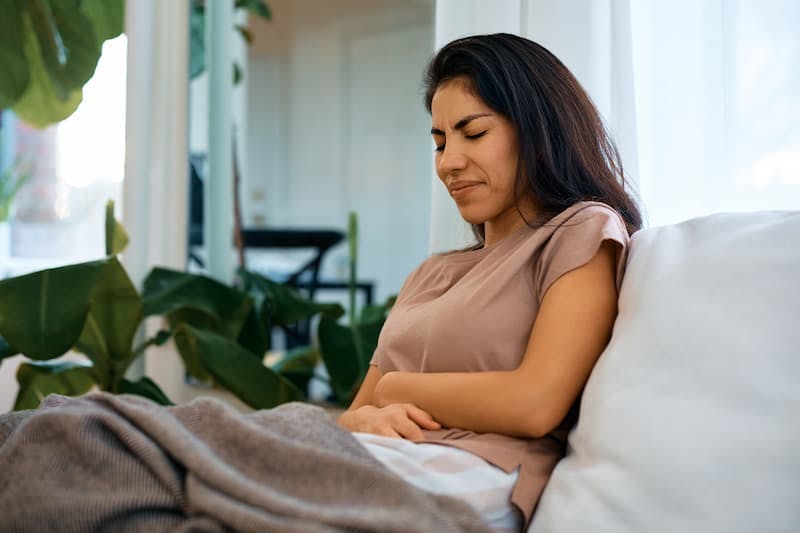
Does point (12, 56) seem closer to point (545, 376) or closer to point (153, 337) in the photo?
point (153, 337)

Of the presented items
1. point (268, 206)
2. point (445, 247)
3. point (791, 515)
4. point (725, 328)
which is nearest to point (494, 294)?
point (725, 328)

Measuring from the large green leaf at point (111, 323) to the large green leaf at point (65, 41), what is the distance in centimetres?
69

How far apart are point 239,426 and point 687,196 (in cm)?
82

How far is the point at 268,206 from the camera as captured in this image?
5484 millimetres

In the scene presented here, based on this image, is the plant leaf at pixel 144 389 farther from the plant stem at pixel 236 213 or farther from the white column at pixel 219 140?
the plant stem at pixel 236 213

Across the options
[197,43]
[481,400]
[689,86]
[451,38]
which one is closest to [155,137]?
[197,43]

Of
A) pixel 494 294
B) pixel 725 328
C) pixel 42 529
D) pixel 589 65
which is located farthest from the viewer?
pixel 589 65

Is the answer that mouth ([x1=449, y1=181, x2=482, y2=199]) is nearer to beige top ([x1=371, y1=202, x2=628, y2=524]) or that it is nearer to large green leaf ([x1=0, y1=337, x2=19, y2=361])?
beige top ([x1=371, y1=202, x2=628, y2=524])

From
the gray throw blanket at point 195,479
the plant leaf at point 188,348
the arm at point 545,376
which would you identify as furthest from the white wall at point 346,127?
the gray throw blanket at point 195,479

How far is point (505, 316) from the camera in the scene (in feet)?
3.41

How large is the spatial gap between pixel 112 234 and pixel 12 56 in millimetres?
664

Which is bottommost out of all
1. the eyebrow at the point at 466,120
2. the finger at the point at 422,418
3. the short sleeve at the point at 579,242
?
the finger at the point at 422,418

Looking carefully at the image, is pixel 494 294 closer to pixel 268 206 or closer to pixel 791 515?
pixel 791 515

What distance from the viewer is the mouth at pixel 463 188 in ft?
3.86
